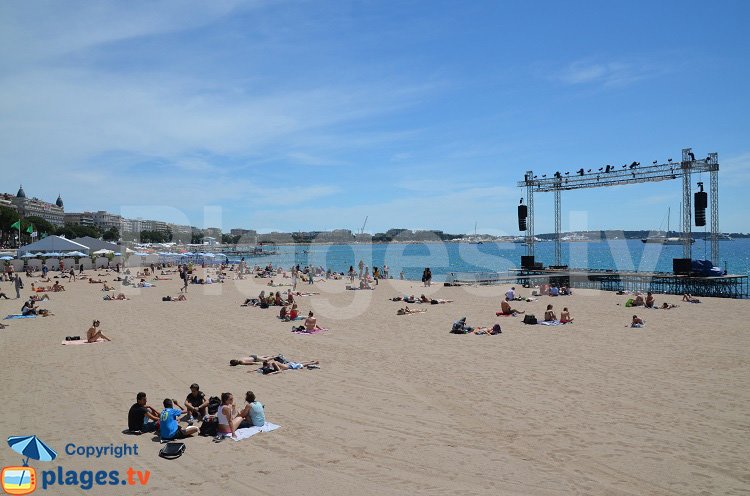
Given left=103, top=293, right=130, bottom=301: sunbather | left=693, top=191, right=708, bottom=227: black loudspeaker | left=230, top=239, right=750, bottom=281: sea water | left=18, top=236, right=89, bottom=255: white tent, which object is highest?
left=693, top=191, right=708, bottom=227: black loudspeaker

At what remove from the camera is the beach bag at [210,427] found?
250 inches

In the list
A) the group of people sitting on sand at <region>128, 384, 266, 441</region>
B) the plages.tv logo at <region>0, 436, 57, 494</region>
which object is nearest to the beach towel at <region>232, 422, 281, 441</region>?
the group of people sitting on sand at <region>128, 384, 266, 441</region>

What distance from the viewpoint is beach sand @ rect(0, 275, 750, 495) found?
16.7ft

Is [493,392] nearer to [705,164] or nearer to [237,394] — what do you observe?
[237,394]

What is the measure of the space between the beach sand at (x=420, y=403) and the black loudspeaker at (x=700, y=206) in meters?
8.89

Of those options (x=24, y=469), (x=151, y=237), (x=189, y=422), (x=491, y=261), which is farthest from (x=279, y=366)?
(x=151, y=237)

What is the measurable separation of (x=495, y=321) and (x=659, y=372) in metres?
6.56

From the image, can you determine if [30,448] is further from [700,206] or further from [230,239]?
[230,239]

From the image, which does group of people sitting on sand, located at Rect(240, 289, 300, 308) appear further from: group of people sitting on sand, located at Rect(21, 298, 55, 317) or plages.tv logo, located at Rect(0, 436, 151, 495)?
plages.tv logo, located at Rect(0, 436, 151, 495)

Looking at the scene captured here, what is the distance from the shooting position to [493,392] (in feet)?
26.1

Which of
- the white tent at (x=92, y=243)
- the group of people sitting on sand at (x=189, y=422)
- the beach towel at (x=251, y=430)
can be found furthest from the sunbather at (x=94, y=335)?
the white tent at (x=92, y=243)

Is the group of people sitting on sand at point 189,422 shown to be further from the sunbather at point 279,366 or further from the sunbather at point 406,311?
the sunbather at point 406,311

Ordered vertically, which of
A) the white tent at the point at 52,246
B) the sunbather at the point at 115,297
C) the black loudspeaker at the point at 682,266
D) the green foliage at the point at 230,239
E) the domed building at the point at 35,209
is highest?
the domed building at the point at 35,209

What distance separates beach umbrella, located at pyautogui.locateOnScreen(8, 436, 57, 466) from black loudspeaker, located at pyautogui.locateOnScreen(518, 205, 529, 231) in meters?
28.8
